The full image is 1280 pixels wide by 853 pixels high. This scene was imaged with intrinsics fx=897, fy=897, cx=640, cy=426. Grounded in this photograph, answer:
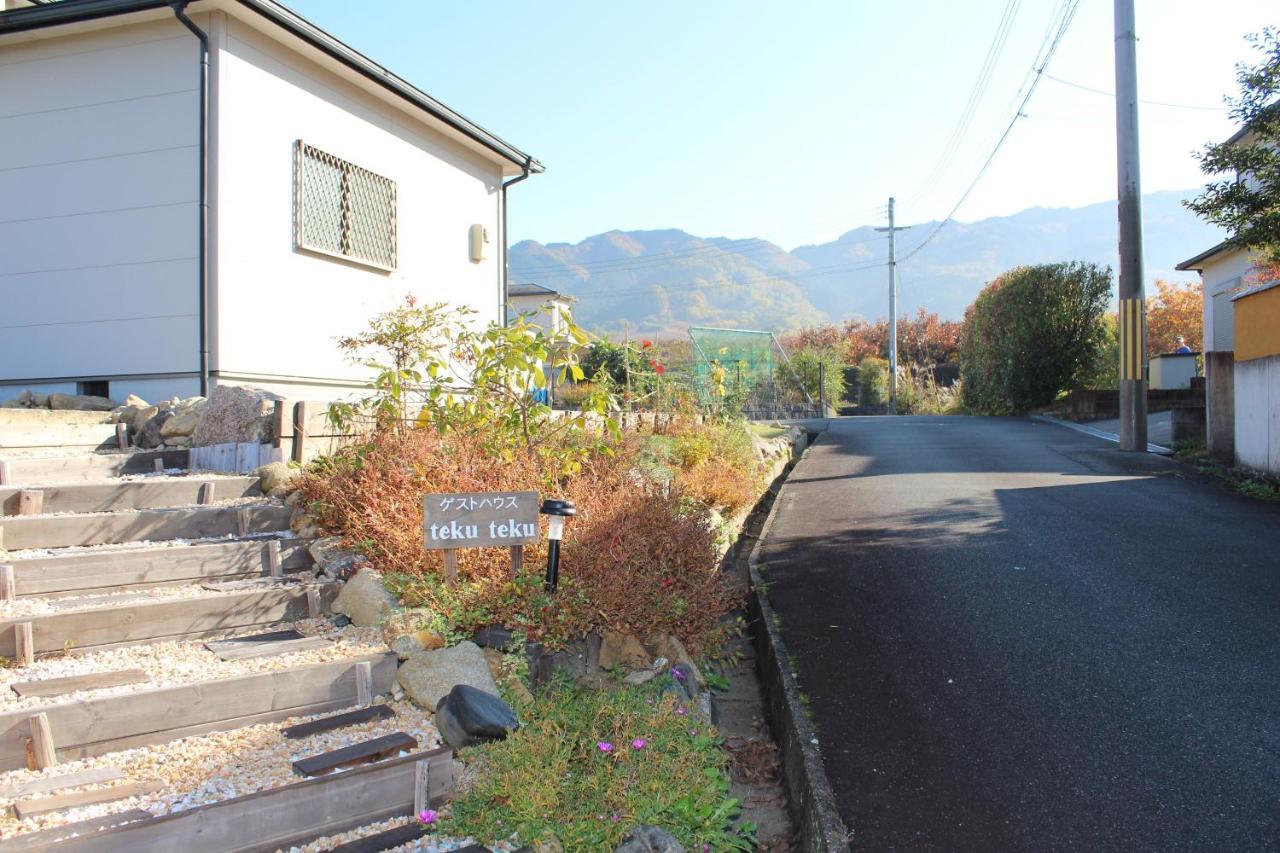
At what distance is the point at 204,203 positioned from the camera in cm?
843

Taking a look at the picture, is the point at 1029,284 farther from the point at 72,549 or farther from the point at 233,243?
the point at 72,549

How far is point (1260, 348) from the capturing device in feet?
32.7

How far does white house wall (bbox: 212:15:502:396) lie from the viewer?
8.60 m

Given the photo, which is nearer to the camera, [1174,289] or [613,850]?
[613,850]

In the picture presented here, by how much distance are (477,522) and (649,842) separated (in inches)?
72.4

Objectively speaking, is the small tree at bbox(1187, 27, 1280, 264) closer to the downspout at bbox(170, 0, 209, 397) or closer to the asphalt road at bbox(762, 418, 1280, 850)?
the asphalt road at bbox(762, 418, 1280, 850)

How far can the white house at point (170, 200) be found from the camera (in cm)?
849

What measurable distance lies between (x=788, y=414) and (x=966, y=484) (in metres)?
15.3

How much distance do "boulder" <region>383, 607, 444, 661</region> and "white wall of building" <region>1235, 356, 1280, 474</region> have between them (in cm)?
934

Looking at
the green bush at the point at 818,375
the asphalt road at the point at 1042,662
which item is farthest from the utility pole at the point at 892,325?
the asphalt road at the point at 1042,662

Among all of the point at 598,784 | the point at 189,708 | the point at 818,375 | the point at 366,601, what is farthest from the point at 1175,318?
the point at 189,708

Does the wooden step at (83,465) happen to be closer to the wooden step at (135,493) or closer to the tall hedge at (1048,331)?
the wooden step at (135,493)

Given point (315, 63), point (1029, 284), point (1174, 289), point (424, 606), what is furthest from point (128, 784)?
point (1174, 289)

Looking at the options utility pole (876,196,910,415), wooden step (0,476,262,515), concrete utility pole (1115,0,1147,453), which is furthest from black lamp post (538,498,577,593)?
utility pole (876,196,910,415)
